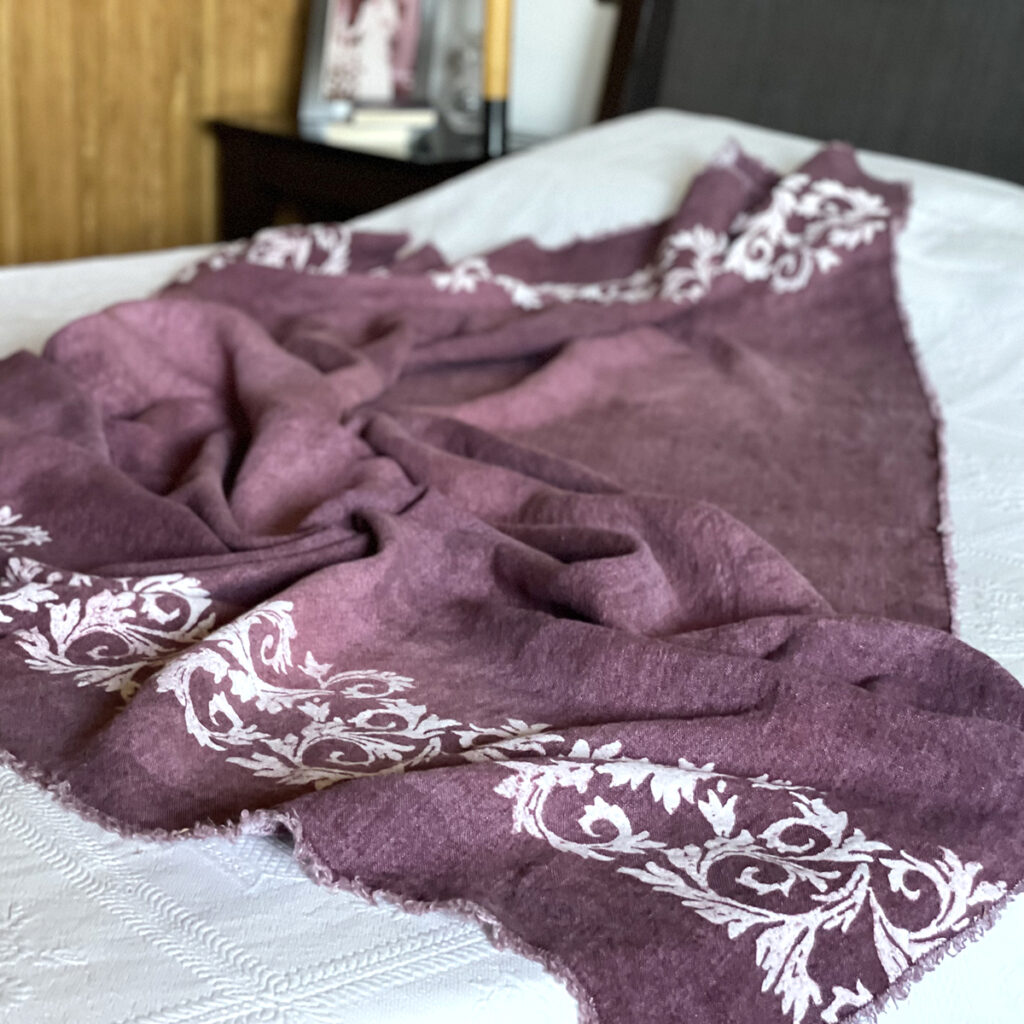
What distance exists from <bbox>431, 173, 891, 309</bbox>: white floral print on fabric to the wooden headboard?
326mm

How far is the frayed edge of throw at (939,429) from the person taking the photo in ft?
3.49

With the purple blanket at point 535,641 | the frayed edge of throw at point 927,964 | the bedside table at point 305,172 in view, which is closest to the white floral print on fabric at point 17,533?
the purple blanket at point 535,641

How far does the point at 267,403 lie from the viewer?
1240mm

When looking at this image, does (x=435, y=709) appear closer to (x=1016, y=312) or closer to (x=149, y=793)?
(x=149, y=793)

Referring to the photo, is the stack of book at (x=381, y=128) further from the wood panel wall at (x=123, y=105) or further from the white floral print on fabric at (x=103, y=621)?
the white floral print on fabric at (x=103, y=621)

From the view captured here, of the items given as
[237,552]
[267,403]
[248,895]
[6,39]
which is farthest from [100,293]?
[248,895]

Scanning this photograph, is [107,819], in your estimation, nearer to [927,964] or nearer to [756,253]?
[927,964]

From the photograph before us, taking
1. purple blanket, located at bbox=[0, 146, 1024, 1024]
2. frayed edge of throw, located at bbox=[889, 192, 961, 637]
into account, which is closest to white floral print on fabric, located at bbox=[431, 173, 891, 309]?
frayed edge of throw, located at bbox=[889, 192, 961, 637]

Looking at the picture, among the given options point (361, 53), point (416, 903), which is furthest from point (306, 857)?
point (361, 53)

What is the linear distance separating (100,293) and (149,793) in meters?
1.13

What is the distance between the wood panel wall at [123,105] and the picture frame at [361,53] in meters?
0.20

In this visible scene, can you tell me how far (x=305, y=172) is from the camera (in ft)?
8.32

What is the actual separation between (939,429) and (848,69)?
917mm

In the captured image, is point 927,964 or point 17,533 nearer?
point 927,964
